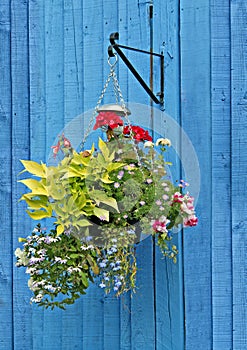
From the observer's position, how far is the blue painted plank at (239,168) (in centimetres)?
244

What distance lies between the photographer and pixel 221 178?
2459mm

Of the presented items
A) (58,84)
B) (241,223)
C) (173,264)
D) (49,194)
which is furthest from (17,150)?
(241,223)

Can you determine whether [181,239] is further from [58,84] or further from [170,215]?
[58,84]

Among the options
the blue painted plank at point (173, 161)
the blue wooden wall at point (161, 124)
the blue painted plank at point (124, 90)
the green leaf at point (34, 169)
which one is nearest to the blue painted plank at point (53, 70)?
the blue wooden wall at point (161, 124)

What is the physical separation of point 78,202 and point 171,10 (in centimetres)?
97

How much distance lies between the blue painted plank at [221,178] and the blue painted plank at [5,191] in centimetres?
89

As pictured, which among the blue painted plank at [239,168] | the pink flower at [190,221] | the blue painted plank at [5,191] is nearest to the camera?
the pink flower at [190,221]

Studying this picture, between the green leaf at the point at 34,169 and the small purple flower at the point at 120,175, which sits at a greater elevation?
the green leaf at the point at 34,169

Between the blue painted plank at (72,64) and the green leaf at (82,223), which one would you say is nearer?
the green leaf at (82,223)

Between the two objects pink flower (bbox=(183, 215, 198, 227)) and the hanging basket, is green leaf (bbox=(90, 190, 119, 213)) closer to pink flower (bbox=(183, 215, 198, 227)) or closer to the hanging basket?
the hanging basket

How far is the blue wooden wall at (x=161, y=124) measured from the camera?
2455 mm

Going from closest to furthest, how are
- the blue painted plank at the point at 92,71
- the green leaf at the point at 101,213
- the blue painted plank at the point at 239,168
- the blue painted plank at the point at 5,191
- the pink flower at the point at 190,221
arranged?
the green leaf at the point at 101,213 < the pink flower at the point at 190,221 < the blue painted plank at the point at 239,168 < the blue painted plank at the point at 92,71 < the blue painted plank at the point at 5,191

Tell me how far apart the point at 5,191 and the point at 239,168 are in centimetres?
102

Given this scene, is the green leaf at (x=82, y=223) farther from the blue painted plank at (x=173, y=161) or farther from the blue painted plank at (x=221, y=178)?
the blue painted plank at (x=221, y=178)
